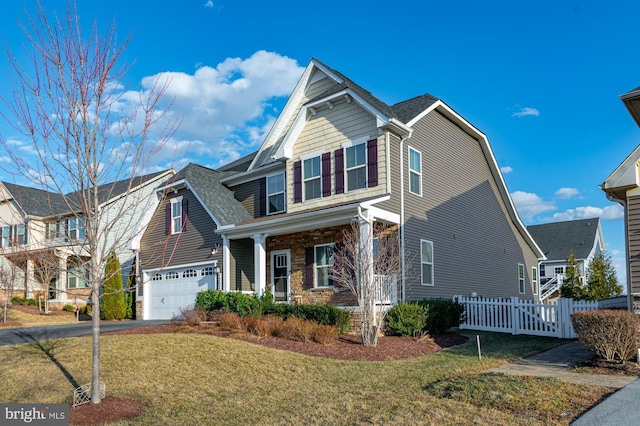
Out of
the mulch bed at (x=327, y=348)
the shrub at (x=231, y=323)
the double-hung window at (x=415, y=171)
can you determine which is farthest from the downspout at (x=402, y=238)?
the shrub at (x=231, y=323)

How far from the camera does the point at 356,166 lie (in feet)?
57.2

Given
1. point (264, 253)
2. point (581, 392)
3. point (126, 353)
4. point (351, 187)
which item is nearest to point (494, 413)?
point (581, 392)

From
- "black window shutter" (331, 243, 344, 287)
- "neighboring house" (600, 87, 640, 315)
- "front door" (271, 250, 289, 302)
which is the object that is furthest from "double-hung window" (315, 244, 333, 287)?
"neighboring house" (600, 87, 640, 315)

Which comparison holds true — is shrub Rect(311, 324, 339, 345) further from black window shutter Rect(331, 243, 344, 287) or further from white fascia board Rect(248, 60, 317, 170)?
white fascia board Rect(248, 60, 317, 170)

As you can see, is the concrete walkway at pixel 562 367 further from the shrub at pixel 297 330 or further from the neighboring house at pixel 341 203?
the neighboring house at pixel 341 203

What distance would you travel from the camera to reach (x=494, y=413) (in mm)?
6641

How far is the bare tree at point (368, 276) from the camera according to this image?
1312 centimetres

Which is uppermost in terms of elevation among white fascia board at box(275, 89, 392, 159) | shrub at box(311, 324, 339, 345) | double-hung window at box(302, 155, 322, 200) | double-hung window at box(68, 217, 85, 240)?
white fascia board at box(275, 89, 392, 159)

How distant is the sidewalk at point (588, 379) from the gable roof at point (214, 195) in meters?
12.0

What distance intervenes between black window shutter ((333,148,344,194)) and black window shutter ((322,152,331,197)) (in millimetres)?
258

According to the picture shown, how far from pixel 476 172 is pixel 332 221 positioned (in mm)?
8266

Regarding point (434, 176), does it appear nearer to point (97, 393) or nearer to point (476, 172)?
point (476, 172)

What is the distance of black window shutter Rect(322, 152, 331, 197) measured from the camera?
1800 cm

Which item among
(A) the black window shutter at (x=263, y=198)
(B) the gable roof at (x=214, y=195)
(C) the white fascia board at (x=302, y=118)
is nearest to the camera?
(C) the white fascia board at (x=302, y=118)
